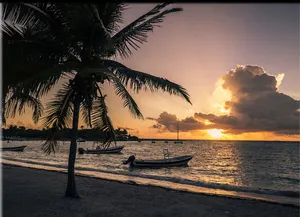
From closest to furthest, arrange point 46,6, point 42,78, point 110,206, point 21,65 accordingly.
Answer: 1. point 42,78
2. point 21,65
3. point 46,6
4. point 110,206

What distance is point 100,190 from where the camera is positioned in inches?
523

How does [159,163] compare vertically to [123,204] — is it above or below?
below

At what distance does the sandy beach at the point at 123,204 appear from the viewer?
29.5 ft

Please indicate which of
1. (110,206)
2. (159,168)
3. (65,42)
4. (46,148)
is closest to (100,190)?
(110,206)

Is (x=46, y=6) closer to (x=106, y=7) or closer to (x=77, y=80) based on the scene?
(x=106, y=7)

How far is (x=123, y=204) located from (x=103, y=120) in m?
3.31

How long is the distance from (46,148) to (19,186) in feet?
18.0

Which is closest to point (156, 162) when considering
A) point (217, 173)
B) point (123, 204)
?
Answer: point (217, 173)

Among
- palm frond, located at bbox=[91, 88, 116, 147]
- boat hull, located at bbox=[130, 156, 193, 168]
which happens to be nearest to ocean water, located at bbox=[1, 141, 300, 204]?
boat hull, located at bbox=[130, 156, 193, 168]

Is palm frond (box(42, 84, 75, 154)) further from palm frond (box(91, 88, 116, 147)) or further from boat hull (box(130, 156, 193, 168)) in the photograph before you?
boat hull (box(130, 156, 193, 168))

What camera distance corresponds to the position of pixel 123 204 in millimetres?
10477

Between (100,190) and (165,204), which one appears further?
(100,190)

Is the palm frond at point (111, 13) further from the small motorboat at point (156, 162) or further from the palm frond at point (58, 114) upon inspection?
the small motorboat at point (156, 162)

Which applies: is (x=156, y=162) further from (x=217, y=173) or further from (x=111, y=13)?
(x=111, y=13)
